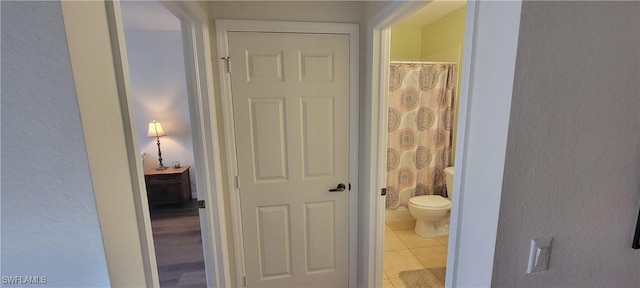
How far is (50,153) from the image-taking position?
0.57 meters

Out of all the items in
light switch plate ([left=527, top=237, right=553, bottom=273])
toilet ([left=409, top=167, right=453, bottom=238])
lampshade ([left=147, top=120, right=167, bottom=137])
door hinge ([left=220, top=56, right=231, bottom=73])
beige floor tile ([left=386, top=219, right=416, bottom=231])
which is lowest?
beige floor tile ([left=386, top=219, right=416, bottom=231])

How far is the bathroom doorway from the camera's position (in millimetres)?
2627

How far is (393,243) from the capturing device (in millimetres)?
2654

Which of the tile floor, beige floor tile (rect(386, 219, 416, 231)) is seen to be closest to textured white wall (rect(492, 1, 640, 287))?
the tile floor

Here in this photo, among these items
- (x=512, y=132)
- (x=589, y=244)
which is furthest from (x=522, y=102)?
(x=589, y=244)

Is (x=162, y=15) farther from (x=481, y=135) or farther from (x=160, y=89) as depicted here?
(x=481, y=135)

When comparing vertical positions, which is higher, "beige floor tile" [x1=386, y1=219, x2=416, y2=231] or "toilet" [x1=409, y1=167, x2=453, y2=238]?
"toilet" [x1=409, y1=167, x2=453, y2=238]

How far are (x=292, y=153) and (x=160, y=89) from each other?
2822mm

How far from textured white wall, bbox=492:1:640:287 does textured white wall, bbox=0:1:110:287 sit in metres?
1.05

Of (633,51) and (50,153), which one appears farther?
(633,51)

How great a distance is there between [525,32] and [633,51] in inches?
14.0

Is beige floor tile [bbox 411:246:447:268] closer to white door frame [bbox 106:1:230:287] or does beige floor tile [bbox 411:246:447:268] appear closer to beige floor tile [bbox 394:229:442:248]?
beige floor tile [bbox 394:229:442:248]

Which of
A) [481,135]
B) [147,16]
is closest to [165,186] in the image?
[147,16]

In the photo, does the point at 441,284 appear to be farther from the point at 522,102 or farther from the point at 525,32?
the point at 525,32
